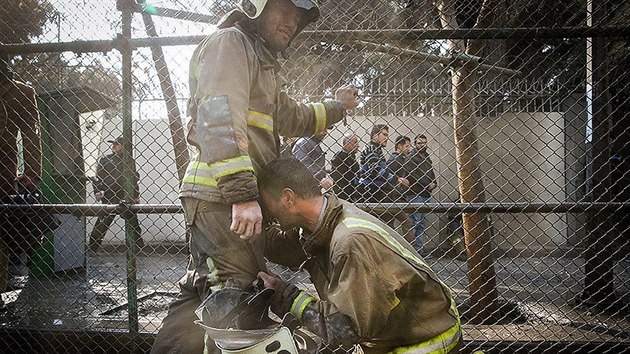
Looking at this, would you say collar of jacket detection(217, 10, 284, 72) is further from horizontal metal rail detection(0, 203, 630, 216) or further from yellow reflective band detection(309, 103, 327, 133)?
horizontal metal rail detection(0, 203, 630, 216)

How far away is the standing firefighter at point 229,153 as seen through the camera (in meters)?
2.03

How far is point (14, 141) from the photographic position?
4.23 meters

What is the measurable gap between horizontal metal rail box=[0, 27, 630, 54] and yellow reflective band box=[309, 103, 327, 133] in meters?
Result: 0.66

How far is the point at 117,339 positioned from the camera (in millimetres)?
3646

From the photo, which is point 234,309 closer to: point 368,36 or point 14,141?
point 368,36

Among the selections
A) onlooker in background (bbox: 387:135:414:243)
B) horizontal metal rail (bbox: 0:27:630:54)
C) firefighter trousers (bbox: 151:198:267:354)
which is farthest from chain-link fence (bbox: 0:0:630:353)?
firefighter trousers (bbox: 151:198:267:354)

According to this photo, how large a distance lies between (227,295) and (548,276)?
20.7ft

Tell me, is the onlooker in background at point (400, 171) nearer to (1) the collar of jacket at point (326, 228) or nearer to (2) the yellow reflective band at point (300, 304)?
(1) the collar of jacket at point (326, 228)

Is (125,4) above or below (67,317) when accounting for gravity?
above

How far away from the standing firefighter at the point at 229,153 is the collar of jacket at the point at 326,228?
24 cm

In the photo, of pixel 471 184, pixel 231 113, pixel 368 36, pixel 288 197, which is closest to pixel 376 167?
pixel 471 184

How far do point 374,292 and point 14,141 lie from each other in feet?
11.9

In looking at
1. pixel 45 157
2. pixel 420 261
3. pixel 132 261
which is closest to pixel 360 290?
pixel 420 261

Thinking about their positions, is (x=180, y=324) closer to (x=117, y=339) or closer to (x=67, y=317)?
(x=117, y=339)
